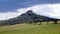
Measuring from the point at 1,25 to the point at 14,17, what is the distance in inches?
47.6

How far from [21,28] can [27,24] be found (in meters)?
0.54

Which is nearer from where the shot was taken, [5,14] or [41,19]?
[5,14]

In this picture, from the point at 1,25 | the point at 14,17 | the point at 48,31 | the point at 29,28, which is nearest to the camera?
the point at 48,31

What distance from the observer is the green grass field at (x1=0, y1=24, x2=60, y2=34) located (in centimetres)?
950

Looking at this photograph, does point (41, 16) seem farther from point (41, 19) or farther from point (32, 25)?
point (32, 25)

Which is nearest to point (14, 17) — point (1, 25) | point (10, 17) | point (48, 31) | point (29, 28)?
point (10, 17)

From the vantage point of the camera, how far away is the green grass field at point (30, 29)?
9.50 meters

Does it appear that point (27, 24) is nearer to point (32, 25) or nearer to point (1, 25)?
point (32, 25)

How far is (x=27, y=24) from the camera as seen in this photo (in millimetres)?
10500

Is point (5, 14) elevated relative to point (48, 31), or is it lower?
elevated

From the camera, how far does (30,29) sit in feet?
32.7

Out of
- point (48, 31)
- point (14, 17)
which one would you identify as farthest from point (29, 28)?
point (14, 17)

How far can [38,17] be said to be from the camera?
11.9 meters

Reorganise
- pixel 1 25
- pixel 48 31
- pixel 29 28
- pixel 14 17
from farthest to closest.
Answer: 1. pixel 14 17
2. pixel 1 25
3. pixel 29 28
4. pixel 48 31
